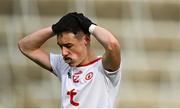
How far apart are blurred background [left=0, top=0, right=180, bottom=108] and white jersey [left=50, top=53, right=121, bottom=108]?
196 cm

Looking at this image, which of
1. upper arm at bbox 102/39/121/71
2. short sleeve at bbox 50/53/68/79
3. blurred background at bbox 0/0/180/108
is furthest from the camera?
blurred background at bbox 0/0/180/108

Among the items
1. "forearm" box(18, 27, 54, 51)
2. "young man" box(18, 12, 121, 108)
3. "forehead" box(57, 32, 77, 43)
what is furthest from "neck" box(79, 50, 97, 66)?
"forearm" box(18, 27, 54, 51)

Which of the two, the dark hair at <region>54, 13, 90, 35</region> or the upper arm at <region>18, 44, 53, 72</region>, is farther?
the upper arm at <region>18, 44, 53, 72</region>

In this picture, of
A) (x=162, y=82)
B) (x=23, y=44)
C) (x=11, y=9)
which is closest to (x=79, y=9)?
(x=11, y=9)

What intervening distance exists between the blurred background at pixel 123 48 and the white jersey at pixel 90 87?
1.96m

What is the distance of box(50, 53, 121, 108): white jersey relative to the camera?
2.47m

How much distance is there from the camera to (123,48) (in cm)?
478

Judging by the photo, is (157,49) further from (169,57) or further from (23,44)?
(23,44)

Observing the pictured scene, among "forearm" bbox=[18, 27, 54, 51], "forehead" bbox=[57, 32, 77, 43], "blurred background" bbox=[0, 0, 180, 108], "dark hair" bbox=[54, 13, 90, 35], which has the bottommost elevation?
"blurred background" bbox=[0, 0, 180, 108]

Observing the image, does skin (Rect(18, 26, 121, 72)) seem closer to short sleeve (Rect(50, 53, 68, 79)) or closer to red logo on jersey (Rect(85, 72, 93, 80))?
red logo on jersey (Rect(85, 72, 93, 80))

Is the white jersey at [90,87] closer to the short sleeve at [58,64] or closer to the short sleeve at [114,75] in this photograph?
the short sleeve at [114,75]

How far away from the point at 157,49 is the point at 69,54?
2.44 meters

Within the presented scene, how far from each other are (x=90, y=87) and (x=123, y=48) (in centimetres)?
233

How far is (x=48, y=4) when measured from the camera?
489 cm
